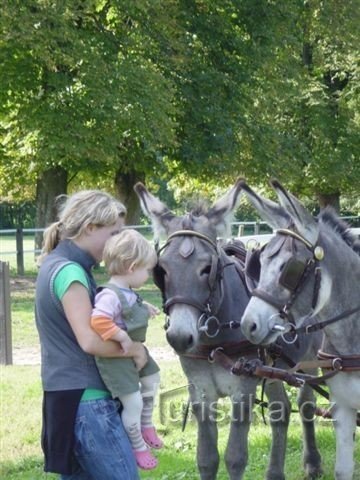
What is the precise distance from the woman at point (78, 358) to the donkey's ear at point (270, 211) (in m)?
1.35

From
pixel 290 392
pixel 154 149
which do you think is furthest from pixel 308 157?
pixel 290 392

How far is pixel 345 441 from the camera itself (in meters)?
5.19

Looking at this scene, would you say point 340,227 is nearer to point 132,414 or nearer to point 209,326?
point 209,326

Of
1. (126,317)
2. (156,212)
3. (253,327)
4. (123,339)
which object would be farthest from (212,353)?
(123,339)

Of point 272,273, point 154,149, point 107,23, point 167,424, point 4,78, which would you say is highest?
point 107,23

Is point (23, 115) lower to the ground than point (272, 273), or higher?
higher

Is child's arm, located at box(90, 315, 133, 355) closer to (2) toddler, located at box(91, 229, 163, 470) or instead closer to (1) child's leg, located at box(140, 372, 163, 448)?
(2) toddler, located at box(91, 229, 163, 470)

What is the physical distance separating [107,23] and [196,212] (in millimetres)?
15167

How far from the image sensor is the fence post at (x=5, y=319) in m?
10.1

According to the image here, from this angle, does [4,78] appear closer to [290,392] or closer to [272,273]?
[290,392]

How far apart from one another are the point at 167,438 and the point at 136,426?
349cm

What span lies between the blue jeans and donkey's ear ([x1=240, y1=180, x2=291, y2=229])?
167 cm

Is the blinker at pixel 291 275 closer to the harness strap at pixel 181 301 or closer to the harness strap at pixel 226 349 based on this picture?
the harness strap at pixel 181 301

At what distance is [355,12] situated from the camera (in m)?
23.2
